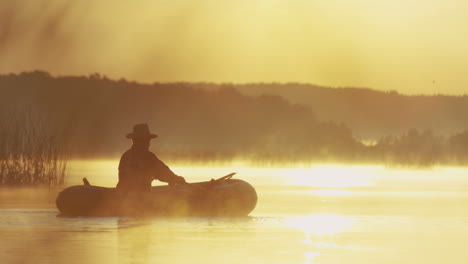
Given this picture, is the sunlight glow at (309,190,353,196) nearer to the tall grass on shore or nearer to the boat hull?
the tall grass on shore

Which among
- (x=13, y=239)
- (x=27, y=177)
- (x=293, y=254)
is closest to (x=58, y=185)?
(x=27, y=177)

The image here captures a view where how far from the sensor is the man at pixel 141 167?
19.6 metres

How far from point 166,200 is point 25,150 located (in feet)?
29.2

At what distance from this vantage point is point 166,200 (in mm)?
20141

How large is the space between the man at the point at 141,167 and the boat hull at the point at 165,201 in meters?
0.19

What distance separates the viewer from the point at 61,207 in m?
19.9

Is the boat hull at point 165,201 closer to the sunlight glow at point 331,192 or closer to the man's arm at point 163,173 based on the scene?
the man's arm at point 163,173

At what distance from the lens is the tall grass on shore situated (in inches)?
1083

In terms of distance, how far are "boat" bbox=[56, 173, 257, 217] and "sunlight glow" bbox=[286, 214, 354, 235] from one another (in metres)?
1.03

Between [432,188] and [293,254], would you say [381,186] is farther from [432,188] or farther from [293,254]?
[293,254]

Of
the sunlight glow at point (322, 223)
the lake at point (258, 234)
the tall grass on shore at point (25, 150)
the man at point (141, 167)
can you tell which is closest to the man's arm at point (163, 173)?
the man at point (141, 167)

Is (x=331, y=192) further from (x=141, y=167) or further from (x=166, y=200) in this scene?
Answer: (x=141, y=167)

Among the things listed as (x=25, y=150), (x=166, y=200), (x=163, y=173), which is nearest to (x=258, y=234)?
(x=163, y=173)

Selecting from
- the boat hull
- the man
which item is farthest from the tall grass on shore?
the man
